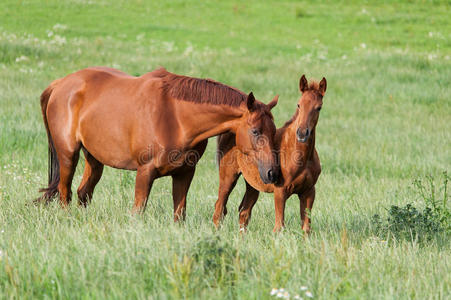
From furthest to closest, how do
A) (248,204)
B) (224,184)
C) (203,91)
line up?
(248,204), (224,184), (203,91)

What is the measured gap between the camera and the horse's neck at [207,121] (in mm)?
5484

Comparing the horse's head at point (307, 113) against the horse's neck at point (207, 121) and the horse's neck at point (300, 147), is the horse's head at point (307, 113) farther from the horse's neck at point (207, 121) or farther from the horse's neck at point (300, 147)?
the horse's neck at point (207, 121)

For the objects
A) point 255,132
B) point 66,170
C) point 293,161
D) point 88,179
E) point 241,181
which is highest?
point 255,132

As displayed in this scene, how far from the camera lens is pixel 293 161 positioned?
528 centimetres

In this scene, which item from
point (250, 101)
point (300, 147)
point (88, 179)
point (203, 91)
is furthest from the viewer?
point (88, 179)

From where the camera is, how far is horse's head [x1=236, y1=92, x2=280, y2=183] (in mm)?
5133

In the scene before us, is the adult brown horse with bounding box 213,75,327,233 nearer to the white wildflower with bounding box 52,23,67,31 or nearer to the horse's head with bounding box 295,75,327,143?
the horse's head with bounding box 295,75,327,143

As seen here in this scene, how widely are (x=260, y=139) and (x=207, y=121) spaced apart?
62 centimetres

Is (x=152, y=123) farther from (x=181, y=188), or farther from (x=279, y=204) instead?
(x=279, y=204)

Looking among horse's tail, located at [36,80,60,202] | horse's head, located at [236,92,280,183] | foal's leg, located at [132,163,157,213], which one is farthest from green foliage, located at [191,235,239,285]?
horse's tail, located at [36,80,60,202]

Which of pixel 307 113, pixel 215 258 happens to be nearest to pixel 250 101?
pixel 307 113

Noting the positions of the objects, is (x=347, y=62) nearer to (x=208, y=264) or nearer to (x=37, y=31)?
(x=37, y=31)

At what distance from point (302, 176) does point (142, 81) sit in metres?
1.95

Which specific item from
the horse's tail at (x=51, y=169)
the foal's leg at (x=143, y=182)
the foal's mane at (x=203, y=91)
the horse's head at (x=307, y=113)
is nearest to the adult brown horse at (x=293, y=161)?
the horse's head at (x=307, y=113)
